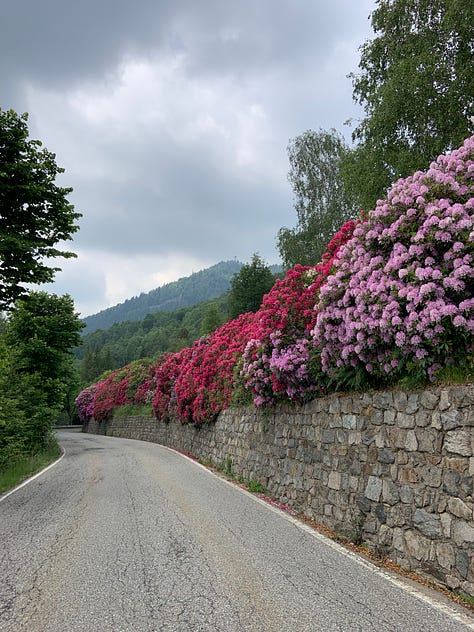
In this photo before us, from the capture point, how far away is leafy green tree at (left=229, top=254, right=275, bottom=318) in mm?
41156

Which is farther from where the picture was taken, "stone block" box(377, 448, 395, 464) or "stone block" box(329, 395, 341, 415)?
"stone block" box(329, 395, 341, 415)

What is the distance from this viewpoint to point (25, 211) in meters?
9.55

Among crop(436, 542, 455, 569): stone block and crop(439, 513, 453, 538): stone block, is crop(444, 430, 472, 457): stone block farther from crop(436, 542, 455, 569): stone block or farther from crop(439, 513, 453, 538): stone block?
crop(436, 542, 455, 569): stone block

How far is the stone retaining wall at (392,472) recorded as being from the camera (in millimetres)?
4414

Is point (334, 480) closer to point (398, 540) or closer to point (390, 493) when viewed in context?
A: point (390, 493)

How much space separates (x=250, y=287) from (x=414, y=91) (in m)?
26.9

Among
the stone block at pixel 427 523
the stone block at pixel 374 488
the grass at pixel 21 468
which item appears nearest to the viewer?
the stone block at pixel 427 523

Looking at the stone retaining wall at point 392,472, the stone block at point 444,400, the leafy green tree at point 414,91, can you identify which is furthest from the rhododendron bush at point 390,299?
the leafy green tree at point 414,91

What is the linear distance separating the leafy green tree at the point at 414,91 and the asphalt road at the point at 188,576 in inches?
542

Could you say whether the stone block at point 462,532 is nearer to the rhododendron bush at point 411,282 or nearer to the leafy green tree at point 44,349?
the rhododendron bush at point 411,282

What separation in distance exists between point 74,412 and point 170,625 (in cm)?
6811

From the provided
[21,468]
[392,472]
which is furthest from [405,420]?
[21,468]

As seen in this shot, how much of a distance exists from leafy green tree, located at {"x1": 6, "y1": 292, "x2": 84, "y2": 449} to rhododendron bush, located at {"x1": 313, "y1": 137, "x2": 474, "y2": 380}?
1618 centimetres

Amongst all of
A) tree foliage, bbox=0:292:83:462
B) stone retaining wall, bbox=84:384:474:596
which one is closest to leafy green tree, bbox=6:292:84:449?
Answer: tree foliage, bbox=0:292:83:462
